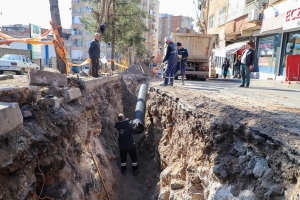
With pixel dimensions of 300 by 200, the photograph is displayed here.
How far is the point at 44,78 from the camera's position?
188 inches

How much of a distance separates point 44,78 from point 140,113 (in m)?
3.59

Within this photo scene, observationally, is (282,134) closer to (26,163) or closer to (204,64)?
(26,163)

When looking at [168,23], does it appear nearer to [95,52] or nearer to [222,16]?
[222,16]

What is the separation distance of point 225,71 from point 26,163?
18.7m

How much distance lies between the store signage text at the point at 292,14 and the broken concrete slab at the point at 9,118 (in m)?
12.4

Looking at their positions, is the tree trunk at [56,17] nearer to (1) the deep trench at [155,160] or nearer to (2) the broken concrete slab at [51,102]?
(1) the deep trench at [155,160]

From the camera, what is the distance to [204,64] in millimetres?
13539

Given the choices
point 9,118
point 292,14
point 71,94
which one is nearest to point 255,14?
point 292,14

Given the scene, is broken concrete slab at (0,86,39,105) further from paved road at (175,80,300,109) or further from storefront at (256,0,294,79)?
storefront at (256,0,294,79)

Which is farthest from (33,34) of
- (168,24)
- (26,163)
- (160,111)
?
(168,24)

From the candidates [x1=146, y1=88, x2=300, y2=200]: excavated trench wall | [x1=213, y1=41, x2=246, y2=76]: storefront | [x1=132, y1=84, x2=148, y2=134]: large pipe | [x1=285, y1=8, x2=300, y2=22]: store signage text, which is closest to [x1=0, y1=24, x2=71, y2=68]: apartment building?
[x1=132, y1=84, x2=148, y2=134]: large pipe

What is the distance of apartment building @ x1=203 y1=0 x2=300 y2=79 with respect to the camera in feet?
41.2

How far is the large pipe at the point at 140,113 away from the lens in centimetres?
691

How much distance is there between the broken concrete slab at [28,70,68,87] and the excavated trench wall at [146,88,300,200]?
8.84 feet
